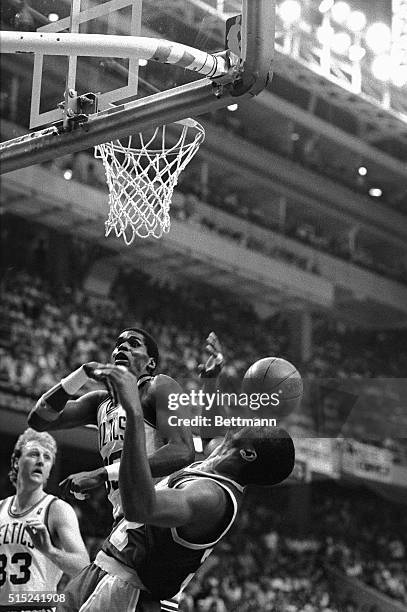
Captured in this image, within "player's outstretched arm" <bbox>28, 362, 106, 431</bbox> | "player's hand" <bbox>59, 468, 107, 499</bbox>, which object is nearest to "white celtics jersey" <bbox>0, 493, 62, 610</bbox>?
"player's outstretched arm" <bbox>28, 362, 106, 431</bbox>

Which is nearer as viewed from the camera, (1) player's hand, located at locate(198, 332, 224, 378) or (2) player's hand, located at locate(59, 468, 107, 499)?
(2) player's hand, located at locate(59, 468, 107, 499)

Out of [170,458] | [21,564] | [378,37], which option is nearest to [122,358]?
[170,458]

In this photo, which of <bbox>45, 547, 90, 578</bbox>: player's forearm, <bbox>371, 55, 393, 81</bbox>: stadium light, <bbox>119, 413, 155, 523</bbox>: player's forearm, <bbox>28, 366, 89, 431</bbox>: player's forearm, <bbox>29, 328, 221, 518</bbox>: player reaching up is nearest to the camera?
<bbox>119, 413, 155, 523</bbox>: player's forearm

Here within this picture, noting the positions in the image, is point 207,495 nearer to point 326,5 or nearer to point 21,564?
point 21,564

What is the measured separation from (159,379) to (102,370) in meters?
1.83

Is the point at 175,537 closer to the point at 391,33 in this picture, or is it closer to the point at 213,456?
the point at 213,456

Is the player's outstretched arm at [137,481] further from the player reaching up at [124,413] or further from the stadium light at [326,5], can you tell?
the stadium light at [326,5]

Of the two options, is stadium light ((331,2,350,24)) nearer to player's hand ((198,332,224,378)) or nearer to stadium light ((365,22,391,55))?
stadium light ((365,22,391,55))

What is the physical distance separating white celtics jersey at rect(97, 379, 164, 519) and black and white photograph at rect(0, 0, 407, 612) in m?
0.02

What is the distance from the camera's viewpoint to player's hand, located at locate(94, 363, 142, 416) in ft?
11.5

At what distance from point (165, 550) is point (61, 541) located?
2.40 m

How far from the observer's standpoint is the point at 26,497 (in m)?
6.48

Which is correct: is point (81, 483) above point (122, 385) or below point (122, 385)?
below

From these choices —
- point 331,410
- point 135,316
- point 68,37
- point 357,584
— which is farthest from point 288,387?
point 135,316
